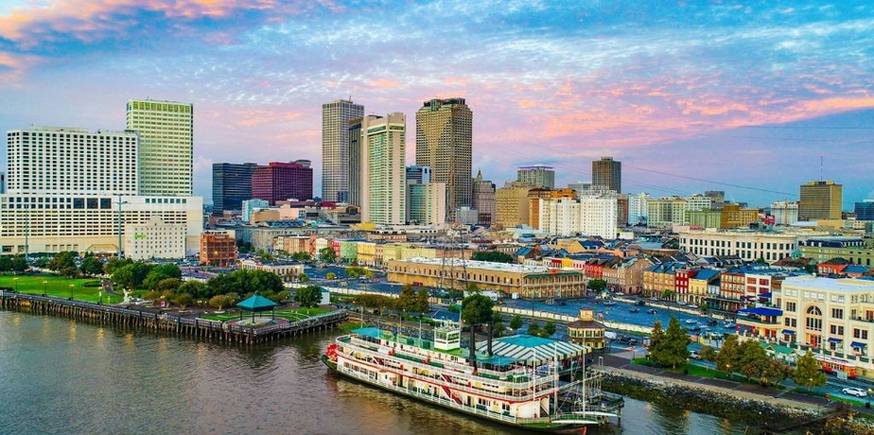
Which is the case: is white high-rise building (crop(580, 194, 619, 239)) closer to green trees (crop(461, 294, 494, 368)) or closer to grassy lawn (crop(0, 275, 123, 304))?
grassy lawn (crop(0, 275, 123, 304))

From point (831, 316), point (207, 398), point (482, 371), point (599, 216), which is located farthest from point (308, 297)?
point (599, 216)

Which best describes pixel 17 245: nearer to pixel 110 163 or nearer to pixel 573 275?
pixel 110 163

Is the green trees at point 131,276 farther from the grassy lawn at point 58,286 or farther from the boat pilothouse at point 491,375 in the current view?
the boat pilothouse at point 491,375

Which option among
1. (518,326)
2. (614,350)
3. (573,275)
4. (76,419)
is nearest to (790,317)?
(614,350)

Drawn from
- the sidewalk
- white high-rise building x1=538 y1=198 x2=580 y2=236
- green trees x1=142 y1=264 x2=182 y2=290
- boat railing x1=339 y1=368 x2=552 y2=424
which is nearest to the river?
boat railing x1=339 y1=368 x2=552 y2=424

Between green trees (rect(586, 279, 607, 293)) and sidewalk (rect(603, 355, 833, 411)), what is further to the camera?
green trees (rect(586, 279, 607, 293))
